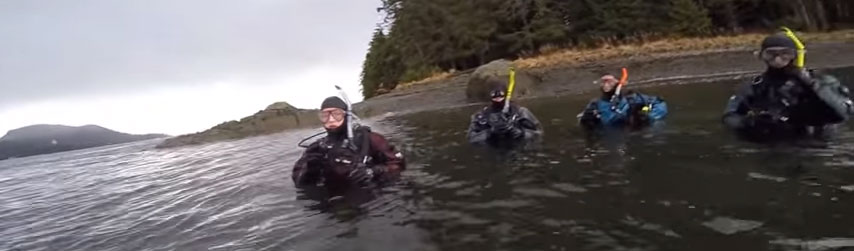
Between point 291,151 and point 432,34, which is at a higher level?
point 432,34

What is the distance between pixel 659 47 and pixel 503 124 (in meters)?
22.3

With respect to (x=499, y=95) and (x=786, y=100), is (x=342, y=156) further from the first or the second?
(x=786, y=100)

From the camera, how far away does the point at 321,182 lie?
949cm

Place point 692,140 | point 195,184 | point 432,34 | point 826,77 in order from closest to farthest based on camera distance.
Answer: point 826,77
point 692,140
point 195,184
point 432,34

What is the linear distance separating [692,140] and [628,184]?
3.43 m

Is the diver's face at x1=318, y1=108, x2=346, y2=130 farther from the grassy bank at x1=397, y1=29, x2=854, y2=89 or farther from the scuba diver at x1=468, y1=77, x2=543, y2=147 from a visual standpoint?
the grassy bank at x1=397, y1=29, x2=854, y2=89

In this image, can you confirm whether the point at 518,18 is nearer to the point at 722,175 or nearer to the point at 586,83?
the point at 586,83

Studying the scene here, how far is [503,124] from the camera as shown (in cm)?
1203

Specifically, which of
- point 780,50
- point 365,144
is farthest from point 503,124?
point 780,50

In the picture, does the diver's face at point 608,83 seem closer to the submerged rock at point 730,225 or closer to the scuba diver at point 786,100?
the scuba diver at point 786,100

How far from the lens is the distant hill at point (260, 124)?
2602 cm

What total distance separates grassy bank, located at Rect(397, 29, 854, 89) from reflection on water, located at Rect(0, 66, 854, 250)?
57.9 feet

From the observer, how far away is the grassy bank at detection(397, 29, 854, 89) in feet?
93.9

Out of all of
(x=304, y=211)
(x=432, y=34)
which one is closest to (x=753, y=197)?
(x=304, y=211)
